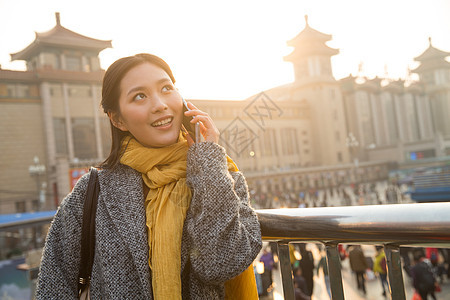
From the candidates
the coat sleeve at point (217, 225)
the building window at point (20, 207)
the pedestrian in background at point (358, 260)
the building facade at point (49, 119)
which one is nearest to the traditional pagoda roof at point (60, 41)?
the building facade at point (49, 119)

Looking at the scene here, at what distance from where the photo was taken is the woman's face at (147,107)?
1238 millimetres

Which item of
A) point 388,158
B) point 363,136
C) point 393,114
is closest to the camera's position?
point 388,158

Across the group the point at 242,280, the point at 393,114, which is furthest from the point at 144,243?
the point at 393,114

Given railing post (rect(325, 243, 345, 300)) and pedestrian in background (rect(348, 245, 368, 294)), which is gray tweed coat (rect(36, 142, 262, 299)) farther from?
pedestrian in background (rect(348, 245, 368, 294))

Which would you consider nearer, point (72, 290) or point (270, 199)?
point (72, 290)

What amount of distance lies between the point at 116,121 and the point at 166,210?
1.30ft

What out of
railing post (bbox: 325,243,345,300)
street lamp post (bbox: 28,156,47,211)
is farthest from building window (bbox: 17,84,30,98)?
railing post (bbox: 325,243,345,300)

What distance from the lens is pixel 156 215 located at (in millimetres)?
1099

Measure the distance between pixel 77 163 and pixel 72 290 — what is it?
60.9ft

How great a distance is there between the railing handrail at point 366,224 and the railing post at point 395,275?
0.03m

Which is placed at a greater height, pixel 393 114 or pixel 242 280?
pixel 393 114

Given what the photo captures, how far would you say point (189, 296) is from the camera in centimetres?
106

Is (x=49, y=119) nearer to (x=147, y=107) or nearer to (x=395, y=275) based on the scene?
(x=147, y=107)

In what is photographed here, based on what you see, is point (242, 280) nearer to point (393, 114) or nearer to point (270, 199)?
point (270, 199)
